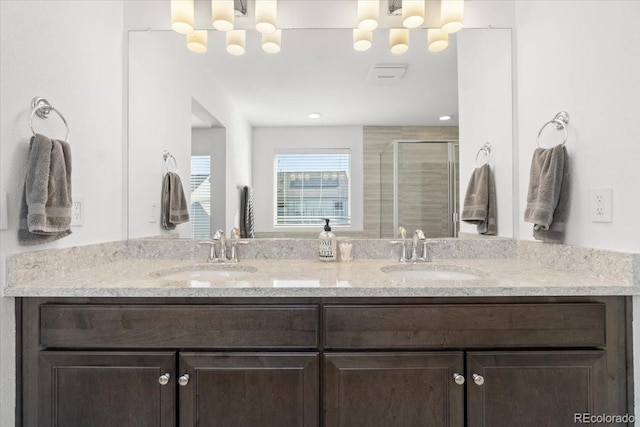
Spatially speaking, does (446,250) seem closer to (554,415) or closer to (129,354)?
(554,415)

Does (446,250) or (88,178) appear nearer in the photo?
(88,178)

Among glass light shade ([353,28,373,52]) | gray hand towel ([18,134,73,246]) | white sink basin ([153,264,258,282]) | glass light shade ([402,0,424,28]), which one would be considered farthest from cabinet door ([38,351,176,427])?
glass light shade ([402,0,424,28])

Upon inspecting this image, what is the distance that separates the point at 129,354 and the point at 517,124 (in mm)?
1885

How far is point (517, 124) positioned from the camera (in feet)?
5.64

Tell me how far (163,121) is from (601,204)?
1.89m

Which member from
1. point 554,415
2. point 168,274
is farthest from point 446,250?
point 168,274

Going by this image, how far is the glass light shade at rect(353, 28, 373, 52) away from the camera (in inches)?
67.0

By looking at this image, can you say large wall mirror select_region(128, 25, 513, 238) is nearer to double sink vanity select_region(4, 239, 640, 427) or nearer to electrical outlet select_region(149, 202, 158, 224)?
electrical outlet select_region(149, 202, 158, 224)

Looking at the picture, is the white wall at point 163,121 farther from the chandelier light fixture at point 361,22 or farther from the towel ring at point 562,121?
the towel ring at point 562,121

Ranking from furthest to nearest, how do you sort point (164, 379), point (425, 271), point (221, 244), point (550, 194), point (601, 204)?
point (221, 244), point (425, 271), point (550, 194), point (601, 204), point (164, 379)

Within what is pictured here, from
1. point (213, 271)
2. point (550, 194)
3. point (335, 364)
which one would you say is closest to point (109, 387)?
point (213, 271)

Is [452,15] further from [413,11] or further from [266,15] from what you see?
[266,15]

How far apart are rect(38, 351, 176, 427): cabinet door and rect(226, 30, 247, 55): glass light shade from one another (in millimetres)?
1401

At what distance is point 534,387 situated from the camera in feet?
3.54
